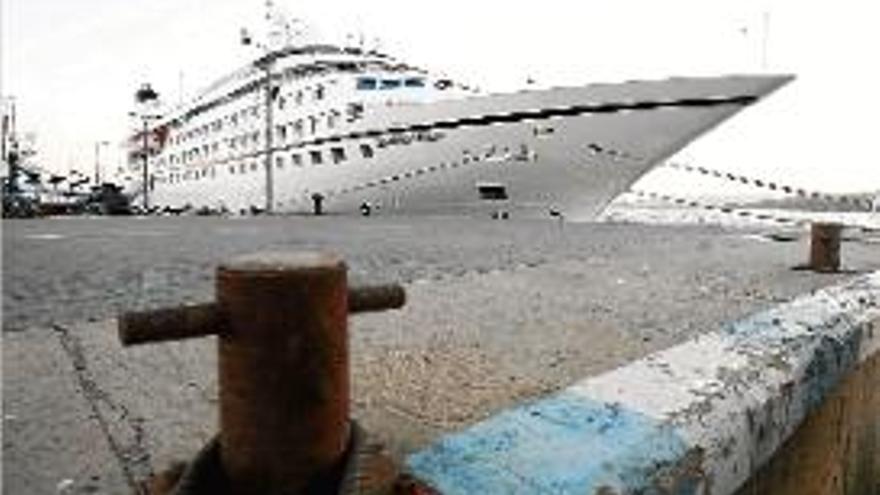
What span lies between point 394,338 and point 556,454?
1.81 meters

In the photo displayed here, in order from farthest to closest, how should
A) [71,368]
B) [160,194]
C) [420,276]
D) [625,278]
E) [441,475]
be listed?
1. [160,194]
2. [420,276]
3. [625,278]
4. [71,368]
5. [441,475]

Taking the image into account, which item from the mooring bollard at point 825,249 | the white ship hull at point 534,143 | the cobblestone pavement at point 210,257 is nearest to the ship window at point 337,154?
the white ship hull at point 534,143

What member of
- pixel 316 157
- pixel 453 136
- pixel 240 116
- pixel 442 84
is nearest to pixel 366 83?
pixel 442 84

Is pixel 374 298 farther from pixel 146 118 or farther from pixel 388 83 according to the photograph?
pixel 146 118

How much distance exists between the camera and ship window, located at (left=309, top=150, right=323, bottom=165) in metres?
30.1

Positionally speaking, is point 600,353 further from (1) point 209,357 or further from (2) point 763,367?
(1) point 209,357

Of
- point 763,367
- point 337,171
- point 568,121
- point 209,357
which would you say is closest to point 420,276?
point 209,357

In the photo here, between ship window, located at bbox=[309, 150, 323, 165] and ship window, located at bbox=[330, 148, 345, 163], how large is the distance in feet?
2.33

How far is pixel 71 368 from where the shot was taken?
2965mm

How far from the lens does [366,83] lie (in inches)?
1160

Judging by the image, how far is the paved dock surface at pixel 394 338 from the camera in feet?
6.92

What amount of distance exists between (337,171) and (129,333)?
28039 millimetres

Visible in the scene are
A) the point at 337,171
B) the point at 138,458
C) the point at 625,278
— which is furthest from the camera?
the point at 337,171

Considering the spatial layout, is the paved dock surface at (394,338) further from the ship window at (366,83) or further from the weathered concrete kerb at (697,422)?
the ship window at (366,83)
